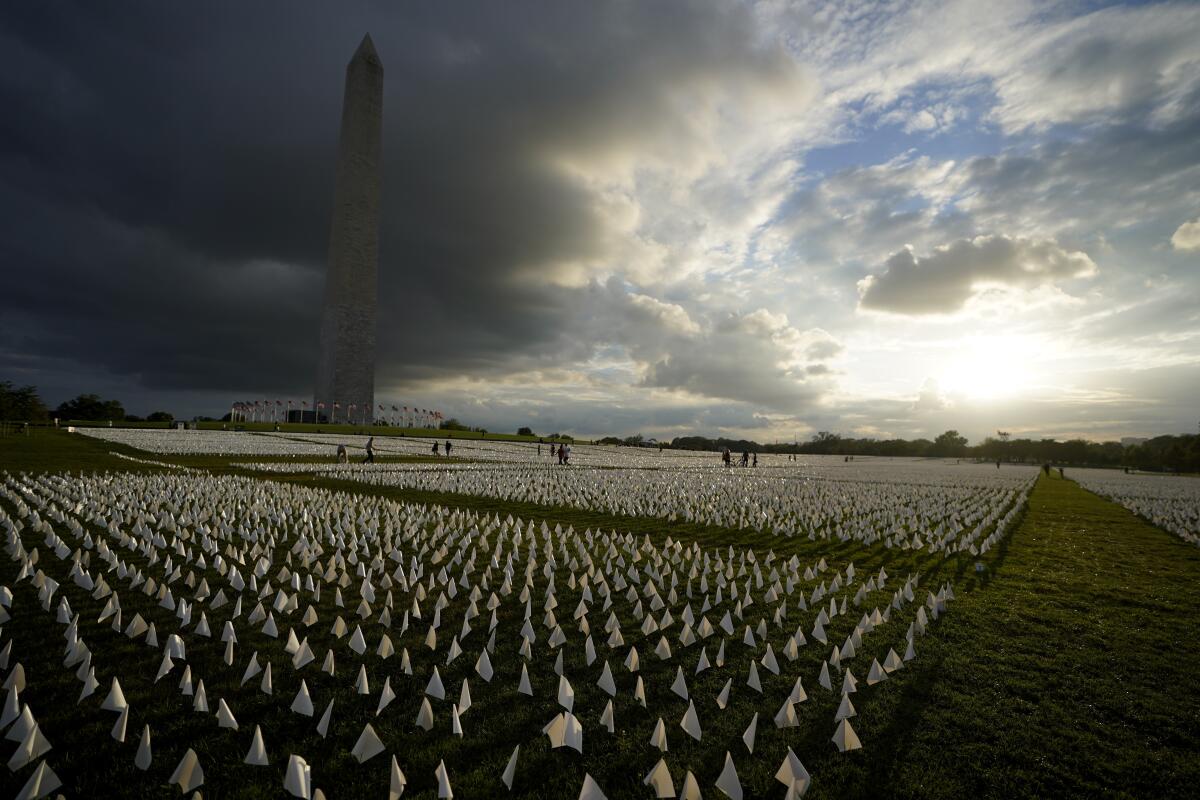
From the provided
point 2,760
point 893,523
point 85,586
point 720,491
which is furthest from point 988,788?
point 720,491

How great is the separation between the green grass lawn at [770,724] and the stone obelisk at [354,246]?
248 feet

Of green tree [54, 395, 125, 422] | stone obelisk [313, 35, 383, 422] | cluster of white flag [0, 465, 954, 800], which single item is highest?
stone obelisk [313, 35, 383, 422]

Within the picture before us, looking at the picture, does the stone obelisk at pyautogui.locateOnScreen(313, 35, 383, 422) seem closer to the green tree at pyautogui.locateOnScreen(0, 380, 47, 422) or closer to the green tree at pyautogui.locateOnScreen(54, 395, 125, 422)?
the green tree at pyautogui.locateOnScreen(0, 380, 47, 422)

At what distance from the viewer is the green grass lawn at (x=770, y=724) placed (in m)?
4.34

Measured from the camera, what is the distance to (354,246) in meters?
76.8

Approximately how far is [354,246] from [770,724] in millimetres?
83319

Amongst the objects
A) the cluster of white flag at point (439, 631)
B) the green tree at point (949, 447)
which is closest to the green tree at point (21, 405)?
the cluster of white flag at point (439, 631)

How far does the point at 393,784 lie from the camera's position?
379 centimetres

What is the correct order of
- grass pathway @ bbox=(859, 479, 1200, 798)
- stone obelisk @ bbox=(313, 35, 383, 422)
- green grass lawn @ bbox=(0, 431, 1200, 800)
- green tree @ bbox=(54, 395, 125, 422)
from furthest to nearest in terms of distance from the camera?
1. green tree @ bbox=(54, 395, 125, 422)
2. stone obelisk @ bbox=(313, 35, 383, 422)
3. grass pathway @ bbox=(859, 479, 1200, 798)
4. green grass lawn @ bbox=(0, 431, 1200, 800)

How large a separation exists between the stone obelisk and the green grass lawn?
248 feet

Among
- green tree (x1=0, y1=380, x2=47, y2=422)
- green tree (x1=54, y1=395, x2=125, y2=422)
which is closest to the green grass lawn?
green tree (x1=0, y1=380, x2=47, y2=422)

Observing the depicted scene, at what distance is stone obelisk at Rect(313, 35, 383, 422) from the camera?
75.0 meters

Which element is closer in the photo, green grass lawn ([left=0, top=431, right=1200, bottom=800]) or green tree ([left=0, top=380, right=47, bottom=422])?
green grass lawn ([left=0, top=431, right=1200, bottom=800])

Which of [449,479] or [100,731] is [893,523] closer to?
[449,479]
